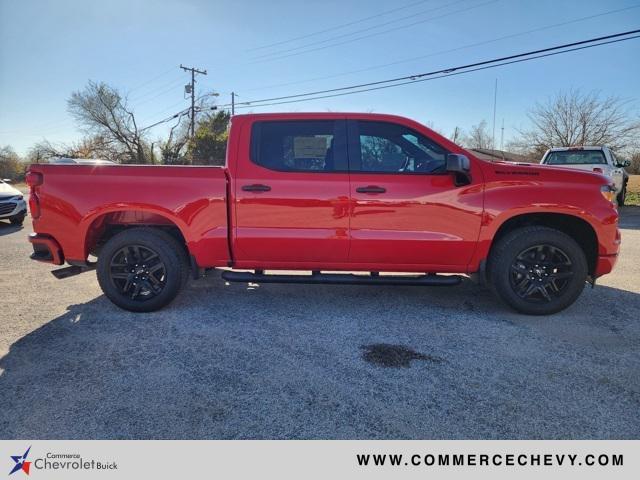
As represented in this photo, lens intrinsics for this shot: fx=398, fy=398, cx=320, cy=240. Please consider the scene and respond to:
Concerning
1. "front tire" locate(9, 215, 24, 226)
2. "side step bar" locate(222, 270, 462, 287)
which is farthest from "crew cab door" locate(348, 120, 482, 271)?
"front tire" locate(9, 215, 24, 226)

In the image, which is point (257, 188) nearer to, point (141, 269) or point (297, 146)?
point (297, 146)

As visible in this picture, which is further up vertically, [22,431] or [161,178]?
[161,178]

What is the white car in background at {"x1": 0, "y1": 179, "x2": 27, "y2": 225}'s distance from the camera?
9.93 m

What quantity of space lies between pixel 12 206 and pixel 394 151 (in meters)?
10.6

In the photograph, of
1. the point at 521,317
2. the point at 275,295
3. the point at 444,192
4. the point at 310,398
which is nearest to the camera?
the point at 310,398

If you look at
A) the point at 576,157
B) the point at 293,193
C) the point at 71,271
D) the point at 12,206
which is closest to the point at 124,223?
the point at 71,271

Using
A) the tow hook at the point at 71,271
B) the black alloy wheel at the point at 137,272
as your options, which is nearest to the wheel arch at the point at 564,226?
the black alloy wheel at the point at 137,272

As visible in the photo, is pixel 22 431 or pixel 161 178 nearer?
pixel 22 431

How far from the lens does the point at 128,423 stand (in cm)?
228

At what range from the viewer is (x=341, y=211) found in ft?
12.2

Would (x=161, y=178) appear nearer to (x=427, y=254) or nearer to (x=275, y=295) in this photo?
(x=275, y=295)

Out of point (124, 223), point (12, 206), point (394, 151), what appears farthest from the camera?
point (12, 206)

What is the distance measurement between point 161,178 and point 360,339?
236cm
